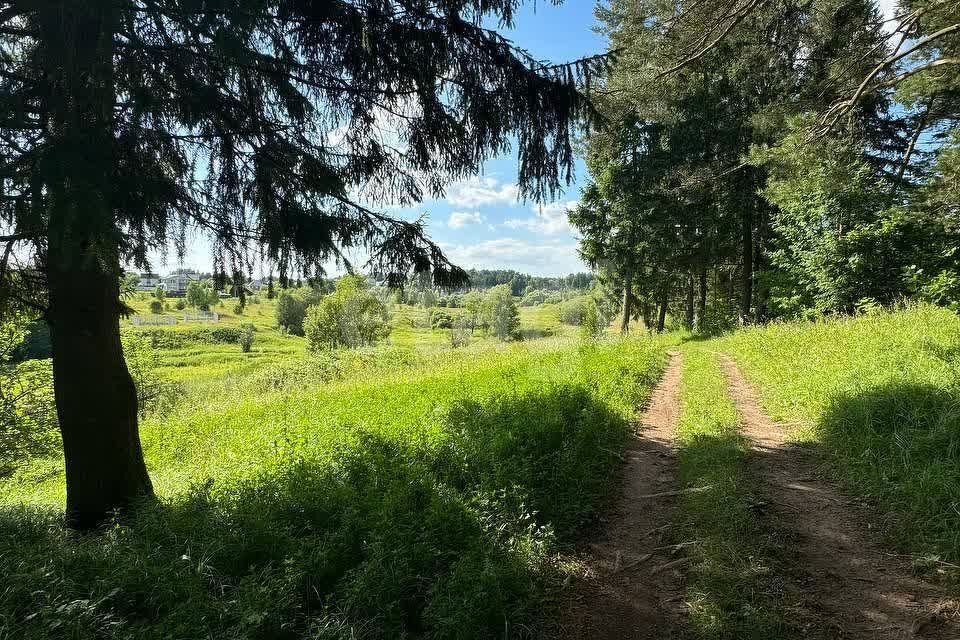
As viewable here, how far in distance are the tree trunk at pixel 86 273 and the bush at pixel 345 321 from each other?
1441 inches

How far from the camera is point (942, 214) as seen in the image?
9867mm

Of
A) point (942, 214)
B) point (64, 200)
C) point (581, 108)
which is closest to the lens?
point (64, 200)

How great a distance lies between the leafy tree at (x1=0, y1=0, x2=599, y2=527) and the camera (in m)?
2.42

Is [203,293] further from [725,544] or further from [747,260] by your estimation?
[747,260]

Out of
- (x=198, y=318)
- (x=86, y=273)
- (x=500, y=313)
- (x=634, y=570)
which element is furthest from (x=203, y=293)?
(x=198, y=318)

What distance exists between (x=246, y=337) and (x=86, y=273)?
2986 inches

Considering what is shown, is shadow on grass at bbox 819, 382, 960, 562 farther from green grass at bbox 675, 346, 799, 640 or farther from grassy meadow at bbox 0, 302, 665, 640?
grassy meadow at bbox 0, 302, 665, 640

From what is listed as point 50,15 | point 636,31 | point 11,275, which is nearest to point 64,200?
point 50,15

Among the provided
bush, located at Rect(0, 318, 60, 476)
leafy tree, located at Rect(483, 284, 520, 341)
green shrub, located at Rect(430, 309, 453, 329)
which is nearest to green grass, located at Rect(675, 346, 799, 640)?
bush, located at Rect(0, 318, 60, 476)

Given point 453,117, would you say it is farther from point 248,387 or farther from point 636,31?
point 248,387

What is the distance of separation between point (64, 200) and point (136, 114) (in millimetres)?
864

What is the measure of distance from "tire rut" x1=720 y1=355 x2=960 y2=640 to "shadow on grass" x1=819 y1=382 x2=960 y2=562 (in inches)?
9.6

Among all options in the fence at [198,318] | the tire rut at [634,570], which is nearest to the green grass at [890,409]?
the tire rut at [634,570]

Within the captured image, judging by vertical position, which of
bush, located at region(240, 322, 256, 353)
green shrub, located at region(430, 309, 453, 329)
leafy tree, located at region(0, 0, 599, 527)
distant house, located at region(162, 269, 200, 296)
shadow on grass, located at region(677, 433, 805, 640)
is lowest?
bush, located at region(240, 322, 256, 353)
